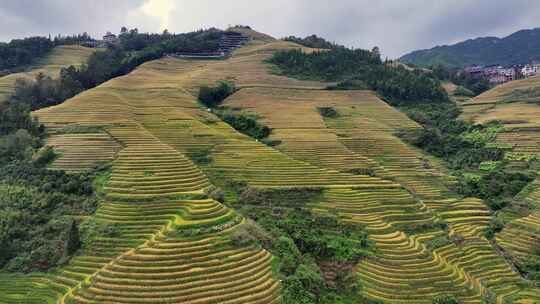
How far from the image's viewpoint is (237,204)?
34719 mm

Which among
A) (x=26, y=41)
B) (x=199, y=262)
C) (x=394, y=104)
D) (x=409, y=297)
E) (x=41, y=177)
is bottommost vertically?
(x=409, y=297)

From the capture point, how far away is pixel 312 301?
23844 millimetres

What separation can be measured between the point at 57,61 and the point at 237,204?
291 feet

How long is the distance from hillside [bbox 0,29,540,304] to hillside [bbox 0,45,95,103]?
34.3 metres

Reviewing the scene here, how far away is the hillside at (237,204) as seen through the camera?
78.4 feet

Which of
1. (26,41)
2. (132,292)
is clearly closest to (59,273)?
(132,292)

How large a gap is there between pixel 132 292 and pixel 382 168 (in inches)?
1135

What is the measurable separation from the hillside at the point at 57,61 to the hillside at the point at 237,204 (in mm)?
34313

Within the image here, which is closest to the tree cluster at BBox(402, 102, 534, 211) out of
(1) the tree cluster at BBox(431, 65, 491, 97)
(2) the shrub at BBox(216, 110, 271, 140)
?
(2) the shrub at BBox(216, 110, 271, 140)

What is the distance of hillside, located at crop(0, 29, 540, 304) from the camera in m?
23.9

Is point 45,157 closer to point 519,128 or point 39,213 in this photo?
point 39,213

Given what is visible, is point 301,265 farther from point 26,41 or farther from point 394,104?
point 26,41

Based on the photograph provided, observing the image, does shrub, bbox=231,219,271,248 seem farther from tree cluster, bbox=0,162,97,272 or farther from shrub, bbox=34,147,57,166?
shrub, bbox=34,147,57,166

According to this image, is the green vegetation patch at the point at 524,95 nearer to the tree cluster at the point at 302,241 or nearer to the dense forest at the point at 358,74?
the dense forest at the point at 358,74
